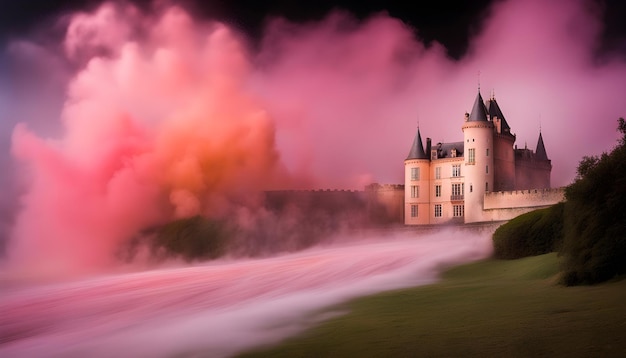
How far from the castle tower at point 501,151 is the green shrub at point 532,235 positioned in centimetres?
3064

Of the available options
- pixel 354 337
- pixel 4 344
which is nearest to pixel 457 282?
pixel 354 337

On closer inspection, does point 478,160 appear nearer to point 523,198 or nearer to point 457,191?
point 457,191

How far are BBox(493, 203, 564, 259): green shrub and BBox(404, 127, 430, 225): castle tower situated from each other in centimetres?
3341

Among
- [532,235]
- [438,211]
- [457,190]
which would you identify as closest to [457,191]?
[457,190]

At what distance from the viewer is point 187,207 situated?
6091 cm

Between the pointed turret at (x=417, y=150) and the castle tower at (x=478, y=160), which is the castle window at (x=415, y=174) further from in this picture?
the castle tower at (x=478, y=160)

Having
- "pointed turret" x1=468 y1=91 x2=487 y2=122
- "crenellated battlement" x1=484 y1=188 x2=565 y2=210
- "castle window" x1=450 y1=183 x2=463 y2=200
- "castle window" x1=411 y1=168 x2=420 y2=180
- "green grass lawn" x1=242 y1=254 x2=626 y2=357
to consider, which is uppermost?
"pointed turret" x1=468 y1=91 x2=487 y2=122

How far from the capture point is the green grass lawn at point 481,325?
12477 mm

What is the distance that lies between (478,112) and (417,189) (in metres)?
10.4

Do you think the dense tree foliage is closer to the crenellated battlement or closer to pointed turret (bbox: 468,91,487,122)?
the crenellated battlement

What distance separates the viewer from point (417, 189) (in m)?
67.6

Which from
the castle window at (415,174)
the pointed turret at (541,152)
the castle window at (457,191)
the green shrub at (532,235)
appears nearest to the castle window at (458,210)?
the castle window at (457,191)

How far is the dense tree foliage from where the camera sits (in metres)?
19.6

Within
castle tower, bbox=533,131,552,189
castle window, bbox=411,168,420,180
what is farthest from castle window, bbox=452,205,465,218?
castle tower, bbox=533,131,552,189
